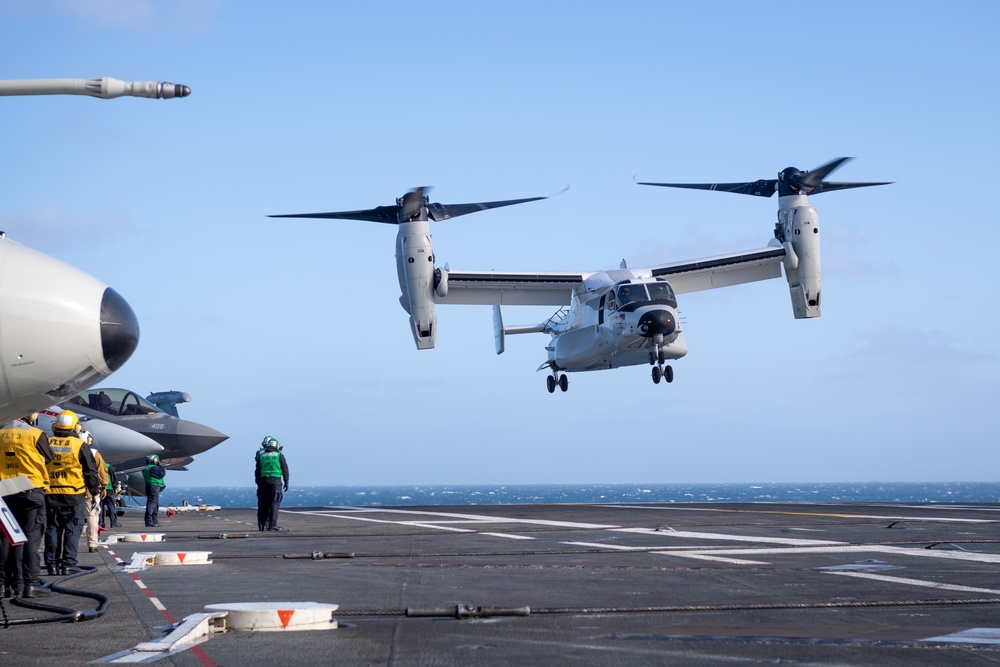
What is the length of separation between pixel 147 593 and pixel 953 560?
29.6ft

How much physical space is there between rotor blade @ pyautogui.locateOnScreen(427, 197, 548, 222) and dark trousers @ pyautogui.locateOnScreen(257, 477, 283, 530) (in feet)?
55.0

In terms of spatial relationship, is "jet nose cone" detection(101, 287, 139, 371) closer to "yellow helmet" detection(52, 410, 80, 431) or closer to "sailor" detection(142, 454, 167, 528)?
"yellow helmet" detection(52, 410, 80, 431)

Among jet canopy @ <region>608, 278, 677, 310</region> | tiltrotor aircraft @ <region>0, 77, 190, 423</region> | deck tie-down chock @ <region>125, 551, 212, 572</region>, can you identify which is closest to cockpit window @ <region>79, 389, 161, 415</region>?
jet canopy @ <region>608, 278, 677, 310</region>

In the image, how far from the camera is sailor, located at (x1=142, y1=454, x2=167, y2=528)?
2805 cm

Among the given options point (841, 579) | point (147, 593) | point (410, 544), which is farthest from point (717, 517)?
point (147, 593)

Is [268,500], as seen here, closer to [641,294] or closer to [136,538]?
[136,538]

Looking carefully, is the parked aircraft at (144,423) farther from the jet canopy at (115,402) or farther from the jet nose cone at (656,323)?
the jet nose cone at (656,323)

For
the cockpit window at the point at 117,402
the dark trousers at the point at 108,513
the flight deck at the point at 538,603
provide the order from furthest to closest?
the cockpit window at the point at 117,402, the dark trousers at the point at 108,513, the flight deck at the point at 538,603

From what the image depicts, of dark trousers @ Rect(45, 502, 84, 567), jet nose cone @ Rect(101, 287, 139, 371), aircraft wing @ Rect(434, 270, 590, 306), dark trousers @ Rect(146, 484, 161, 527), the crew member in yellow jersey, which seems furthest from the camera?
aircraft wing @ Rect(434, 270, 590, 306)

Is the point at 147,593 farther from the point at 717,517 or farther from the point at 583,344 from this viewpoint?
the point at 583,344

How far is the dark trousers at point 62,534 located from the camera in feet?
43.6

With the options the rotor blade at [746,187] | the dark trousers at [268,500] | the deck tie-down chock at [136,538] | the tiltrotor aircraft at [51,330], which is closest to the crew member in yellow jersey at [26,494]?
the tiltrotor aircraft at [51,330]

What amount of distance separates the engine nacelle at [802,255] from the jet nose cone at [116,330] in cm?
3542

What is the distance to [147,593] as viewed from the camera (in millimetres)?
10523
